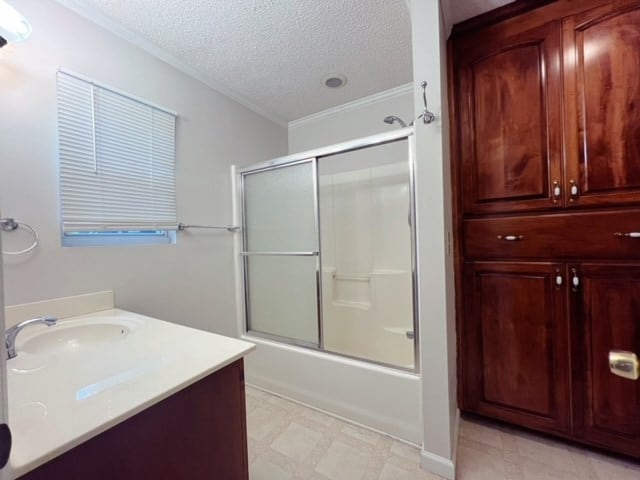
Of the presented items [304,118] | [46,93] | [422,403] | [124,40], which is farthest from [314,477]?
[304,118]

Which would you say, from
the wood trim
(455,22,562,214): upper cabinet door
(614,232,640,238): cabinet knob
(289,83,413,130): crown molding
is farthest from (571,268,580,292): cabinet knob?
(289,83,413,130): crown molding

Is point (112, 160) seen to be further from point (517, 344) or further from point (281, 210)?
point (517, 344)

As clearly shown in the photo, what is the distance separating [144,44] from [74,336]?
1.61m

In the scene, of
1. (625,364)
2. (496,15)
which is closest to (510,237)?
(625,364)

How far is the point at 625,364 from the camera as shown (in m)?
1.09

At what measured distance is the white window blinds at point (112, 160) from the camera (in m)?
1.35

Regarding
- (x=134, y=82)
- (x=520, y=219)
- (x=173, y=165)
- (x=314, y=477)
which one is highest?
(x=134, y=82)

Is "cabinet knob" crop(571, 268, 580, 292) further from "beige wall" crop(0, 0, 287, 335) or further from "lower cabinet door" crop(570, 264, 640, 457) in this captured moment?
"beige wall" crop(0, 0, 287, 335)

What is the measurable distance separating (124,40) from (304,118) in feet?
4.85

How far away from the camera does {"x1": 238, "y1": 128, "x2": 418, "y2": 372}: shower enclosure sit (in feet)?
6.50

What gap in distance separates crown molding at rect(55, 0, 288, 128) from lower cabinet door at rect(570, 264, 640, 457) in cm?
241

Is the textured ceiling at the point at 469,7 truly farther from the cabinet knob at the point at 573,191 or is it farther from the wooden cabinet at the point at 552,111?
the cabinet knob at the point at 573,191

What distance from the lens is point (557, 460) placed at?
4.33 ft

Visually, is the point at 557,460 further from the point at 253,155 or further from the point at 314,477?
the point at 253,155
